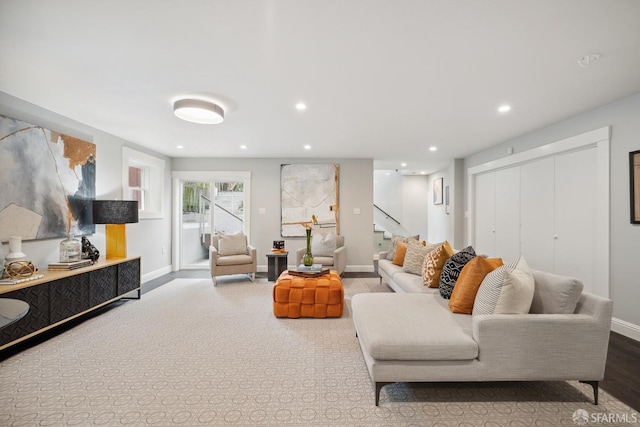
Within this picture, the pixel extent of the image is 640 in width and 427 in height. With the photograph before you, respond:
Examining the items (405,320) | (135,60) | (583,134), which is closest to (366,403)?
(405,320)

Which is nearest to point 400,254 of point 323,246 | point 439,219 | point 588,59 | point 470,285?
point 323,246

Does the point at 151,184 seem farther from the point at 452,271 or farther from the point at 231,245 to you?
the point at 452,271

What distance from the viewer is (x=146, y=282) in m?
4.83

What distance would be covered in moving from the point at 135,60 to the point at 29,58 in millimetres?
790

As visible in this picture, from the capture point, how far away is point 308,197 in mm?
5793

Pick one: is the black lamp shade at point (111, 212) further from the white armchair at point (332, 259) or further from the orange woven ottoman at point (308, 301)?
the white armchair at point (332, 259)

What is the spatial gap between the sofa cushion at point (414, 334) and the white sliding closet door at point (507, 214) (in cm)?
300

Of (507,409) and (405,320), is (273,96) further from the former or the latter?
(507,409)

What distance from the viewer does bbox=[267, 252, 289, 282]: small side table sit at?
15.9 ft

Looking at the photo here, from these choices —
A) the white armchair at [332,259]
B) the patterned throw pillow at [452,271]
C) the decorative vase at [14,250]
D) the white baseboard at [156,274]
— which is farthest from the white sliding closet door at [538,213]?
the white baseboard at [156,274]

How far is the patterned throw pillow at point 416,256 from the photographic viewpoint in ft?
11.1

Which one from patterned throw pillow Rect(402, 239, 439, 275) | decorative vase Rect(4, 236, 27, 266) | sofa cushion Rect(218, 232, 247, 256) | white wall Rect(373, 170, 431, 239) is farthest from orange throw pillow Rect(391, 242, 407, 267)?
white wall Rect(373, 170, 431, 239)

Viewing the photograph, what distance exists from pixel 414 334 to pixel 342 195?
14.0 ft
